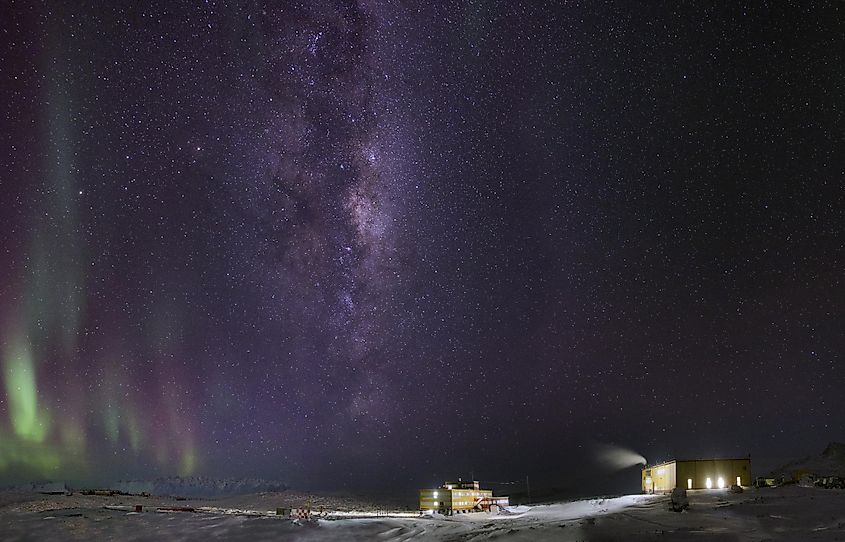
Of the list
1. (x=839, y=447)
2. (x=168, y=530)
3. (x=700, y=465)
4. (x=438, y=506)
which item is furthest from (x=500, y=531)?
(x=839, y=447)

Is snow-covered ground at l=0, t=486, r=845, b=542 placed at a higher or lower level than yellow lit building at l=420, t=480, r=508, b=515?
higher

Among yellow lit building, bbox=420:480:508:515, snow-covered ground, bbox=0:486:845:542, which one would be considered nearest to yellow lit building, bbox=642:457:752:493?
snow-covered ground, bbox=0:486:845:542

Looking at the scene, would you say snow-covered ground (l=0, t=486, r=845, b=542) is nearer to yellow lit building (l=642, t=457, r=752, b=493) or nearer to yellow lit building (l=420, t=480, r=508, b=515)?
yellow lit building (l=642, t=457, r=752, b=493)

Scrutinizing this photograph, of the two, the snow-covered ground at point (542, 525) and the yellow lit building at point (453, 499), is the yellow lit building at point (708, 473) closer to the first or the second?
the snow-covered ground at point (542, 525)

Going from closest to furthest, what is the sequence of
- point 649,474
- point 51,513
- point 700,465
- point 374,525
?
point 374,525 → point 51,513 → point 700,465 → point 649,474

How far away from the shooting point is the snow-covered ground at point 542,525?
89.0 feet

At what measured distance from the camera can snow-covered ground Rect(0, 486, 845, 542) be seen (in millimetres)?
27141

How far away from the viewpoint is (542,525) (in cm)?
3597

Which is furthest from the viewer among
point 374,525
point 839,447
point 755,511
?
point 839,447

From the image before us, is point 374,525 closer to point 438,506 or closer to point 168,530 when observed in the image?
point 168,530

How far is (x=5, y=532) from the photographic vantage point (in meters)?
37.4

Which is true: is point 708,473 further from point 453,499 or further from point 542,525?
point 453,499

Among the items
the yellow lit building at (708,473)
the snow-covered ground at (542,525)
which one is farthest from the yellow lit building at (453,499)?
the yellow lit building at (708,473)

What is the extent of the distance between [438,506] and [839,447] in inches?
2823
